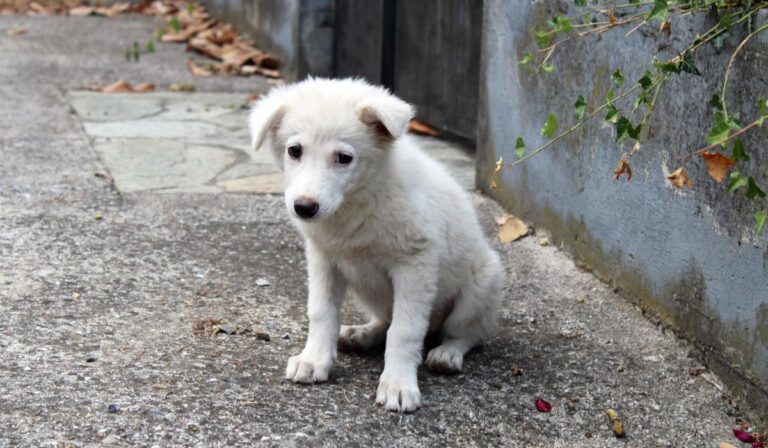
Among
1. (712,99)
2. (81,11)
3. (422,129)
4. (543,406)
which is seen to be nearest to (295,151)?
(543,406)

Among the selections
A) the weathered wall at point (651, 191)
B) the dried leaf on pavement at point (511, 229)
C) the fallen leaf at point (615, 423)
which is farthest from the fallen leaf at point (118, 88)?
the fallen leaf at point (615, 423)

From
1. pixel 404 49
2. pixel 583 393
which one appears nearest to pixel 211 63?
pixel 404 49

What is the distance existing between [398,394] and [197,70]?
5.85 m

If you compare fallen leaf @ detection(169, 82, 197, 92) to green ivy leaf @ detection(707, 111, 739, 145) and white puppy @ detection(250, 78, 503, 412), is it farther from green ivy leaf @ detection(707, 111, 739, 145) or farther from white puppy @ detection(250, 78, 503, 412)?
green ivy leaf @ detection(707, 111, 739, 145)

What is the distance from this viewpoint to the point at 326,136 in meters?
3.06

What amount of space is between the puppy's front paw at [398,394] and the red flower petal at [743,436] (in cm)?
92

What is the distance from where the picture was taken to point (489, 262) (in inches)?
140

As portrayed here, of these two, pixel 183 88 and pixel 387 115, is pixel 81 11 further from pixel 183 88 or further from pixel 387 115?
pixel 387 115

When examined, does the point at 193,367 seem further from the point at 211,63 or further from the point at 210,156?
the point at 211,63

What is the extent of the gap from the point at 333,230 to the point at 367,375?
474 mm

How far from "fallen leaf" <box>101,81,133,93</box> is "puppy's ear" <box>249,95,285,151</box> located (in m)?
4.58

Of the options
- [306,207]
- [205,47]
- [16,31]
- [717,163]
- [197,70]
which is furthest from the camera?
[16,31]

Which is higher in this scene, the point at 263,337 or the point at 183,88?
the point at 263,337

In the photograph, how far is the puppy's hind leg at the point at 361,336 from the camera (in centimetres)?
353
